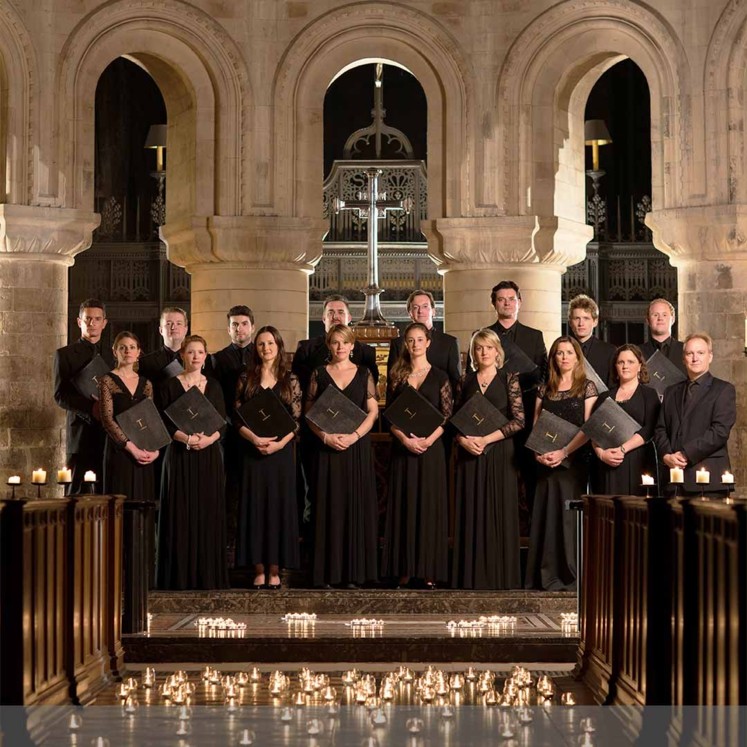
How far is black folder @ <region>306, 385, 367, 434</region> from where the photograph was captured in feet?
26.7

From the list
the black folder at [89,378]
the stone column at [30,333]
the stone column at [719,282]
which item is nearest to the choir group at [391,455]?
the black folder at [89,378]

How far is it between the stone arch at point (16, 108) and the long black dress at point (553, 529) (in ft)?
14.8

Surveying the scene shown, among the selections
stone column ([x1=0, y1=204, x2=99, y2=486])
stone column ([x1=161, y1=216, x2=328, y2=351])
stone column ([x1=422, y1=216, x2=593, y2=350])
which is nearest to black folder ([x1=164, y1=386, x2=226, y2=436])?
stone column ([x1=0, y1=204, x2=99, y2=486])

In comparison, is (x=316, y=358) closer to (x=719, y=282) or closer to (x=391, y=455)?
(x=391, y=455)

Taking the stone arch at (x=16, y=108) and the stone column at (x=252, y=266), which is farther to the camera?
the stone column at (x=252, y=266)

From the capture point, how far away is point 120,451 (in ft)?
26.9

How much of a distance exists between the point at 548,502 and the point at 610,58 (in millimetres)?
4609

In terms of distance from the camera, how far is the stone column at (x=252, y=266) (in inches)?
437

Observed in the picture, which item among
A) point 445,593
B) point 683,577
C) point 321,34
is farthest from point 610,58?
point 683,577

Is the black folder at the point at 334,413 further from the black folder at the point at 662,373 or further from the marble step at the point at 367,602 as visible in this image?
the black folder at the point at 662,373

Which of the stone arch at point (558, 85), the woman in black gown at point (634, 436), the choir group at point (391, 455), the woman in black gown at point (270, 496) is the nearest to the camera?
the woman in black gown at point (634, 436)

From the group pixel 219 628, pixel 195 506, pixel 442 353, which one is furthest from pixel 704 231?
pixel 219 628

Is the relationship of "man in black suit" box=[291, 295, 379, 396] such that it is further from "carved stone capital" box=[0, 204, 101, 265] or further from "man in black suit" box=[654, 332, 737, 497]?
"carved stone capital" box=[0, 204, 101, 265]

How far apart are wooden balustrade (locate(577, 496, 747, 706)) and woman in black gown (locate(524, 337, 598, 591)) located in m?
1.52
